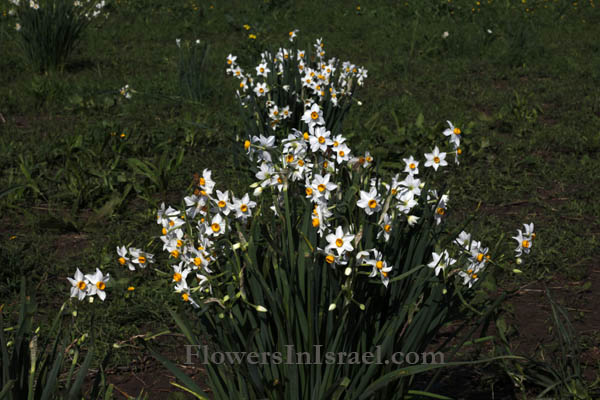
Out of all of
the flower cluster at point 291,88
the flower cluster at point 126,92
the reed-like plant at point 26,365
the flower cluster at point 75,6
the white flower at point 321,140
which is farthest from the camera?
the flower cluster at point 75,6

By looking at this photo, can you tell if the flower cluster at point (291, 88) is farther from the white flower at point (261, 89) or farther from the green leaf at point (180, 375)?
the green leaf at point (180, 375)

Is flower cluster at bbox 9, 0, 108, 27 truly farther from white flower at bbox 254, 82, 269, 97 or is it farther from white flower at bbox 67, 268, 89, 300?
white flower at bbox 67, 268, 89, 300

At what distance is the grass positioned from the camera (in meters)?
→ 3.24

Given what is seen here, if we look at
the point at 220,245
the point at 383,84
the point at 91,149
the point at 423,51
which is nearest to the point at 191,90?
the point at 91,149

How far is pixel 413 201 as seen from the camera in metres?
1.72

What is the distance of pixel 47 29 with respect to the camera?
5.95 meters

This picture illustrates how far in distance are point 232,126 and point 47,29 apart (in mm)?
2521

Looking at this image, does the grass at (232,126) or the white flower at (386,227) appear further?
the grass at (232,126)

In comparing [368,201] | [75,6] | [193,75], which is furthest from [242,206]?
[75,6]

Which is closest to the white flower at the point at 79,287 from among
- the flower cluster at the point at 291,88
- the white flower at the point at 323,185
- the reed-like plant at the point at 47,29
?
the white flower at the point at 323,185

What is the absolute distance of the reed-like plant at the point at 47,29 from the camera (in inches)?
228

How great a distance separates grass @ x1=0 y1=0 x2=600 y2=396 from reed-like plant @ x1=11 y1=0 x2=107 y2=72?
0.61 ft

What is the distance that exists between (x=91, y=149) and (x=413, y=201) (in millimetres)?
3093

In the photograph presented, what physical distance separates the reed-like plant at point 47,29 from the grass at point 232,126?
19 cm
